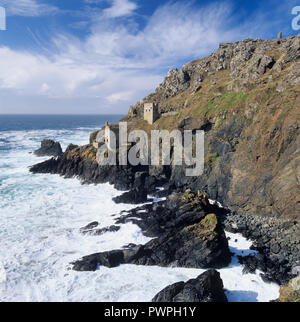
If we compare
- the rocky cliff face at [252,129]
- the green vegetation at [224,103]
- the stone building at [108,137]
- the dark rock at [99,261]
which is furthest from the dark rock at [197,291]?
the stone building at [108,137]

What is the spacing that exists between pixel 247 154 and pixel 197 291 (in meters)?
21.6

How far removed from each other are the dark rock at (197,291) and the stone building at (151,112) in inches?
1629

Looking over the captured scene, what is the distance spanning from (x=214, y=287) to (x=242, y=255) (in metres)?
6.89

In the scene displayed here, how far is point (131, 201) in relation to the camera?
32.1 meters

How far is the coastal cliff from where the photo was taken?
24.1 meters

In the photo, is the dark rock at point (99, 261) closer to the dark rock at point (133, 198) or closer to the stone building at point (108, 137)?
the dark rock at point (133, 198)

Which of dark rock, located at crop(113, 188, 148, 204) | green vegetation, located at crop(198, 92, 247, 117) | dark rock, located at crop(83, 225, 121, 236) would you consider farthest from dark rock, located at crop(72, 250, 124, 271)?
green vegetation, located at crop(198, 92, 247, 117)

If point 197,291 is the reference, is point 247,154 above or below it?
above

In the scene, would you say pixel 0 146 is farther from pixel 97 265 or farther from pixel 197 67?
pixel 97 265

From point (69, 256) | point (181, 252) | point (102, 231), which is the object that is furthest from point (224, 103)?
point (69, 256)

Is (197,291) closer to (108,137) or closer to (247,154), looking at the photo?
(247,154)

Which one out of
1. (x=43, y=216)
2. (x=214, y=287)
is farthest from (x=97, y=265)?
(x=43, y=216)

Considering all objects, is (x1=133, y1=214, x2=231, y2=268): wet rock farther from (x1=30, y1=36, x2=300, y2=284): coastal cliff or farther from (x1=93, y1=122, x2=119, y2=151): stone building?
(x1=93, y1=122, x2=119, y2=151): stone building

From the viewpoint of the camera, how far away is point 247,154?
31.1 meters
